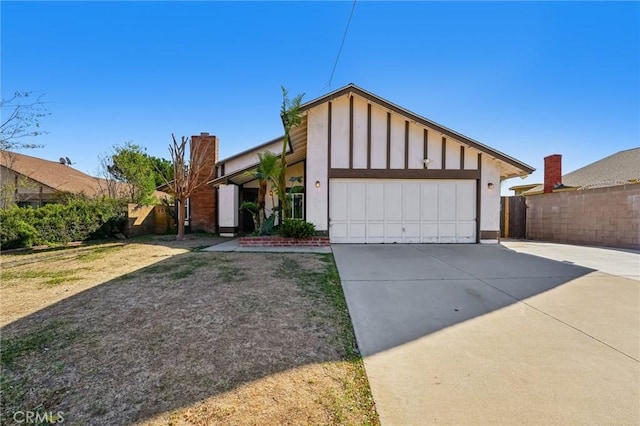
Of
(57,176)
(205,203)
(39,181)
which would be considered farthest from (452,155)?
(57,176)

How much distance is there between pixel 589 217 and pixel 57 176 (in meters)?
30.7

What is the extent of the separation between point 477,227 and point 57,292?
1220cm

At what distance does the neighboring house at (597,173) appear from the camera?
1321cm

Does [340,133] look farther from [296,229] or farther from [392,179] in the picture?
[296,229]

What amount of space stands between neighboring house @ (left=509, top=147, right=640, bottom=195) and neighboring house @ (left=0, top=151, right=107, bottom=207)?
23.5 meters

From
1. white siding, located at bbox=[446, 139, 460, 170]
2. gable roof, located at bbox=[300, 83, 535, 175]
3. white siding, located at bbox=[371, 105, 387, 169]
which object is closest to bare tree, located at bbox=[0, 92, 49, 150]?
gable roof, located at bbox=[300, 83, 535, 175]

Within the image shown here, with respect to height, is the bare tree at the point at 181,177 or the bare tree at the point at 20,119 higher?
the bare tree at the point at 20,119

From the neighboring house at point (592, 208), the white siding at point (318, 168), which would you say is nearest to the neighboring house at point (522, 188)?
the neighboring house at point (592, 208)

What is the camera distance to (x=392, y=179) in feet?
35.6

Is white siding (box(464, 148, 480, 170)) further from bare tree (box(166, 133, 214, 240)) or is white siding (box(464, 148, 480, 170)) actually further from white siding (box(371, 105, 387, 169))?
bare tree (box(166, 133, 214, 240))

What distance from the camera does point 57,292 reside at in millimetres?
4945

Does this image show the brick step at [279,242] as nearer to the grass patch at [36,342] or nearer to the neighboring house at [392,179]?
the neighboring house at [392,179]

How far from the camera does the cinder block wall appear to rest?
10.3 metres

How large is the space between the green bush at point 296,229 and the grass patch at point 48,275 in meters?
5.66
